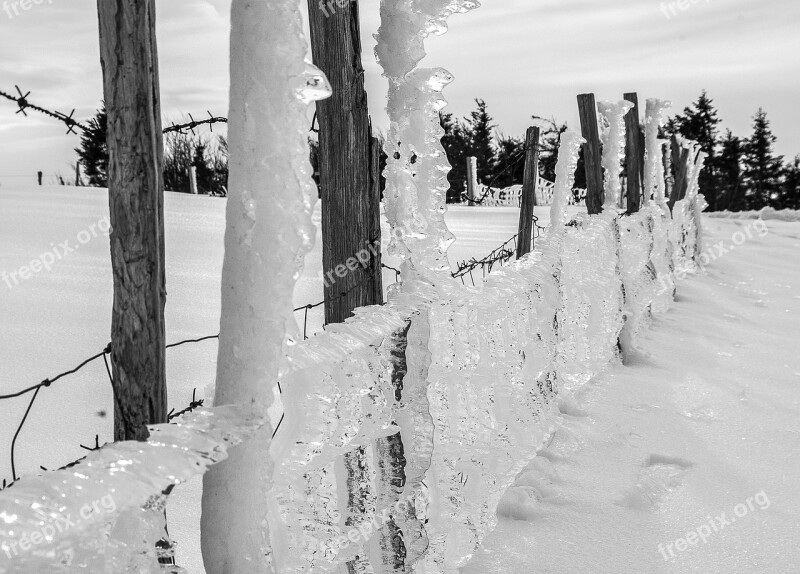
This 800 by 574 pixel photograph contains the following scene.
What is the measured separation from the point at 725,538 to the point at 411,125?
6.65ft

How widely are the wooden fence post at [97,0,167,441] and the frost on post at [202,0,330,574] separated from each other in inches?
9.4

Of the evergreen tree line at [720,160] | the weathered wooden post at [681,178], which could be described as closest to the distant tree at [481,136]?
the evergreen tree line at [720,160]

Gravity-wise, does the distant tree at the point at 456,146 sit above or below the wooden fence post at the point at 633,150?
above

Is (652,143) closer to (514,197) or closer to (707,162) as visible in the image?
(514,197)

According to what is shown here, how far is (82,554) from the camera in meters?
0.92

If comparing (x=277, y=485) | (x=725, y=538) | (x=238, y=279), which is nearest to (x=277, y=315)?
(x=238, y=279)

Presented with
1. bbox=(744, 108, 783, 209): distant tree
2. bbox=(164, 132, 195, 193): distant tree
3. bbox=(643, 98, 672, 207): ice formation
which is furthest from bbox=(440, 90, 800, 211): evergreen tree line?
bbox=(643, 98, 672, 207): ice formation

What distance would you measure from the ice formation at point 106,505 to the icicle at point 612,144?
13.6 feet

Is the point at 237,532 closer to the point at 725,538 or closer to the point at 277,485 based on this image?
the point at 277,485

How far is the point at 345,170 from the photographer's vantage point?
1974 mm

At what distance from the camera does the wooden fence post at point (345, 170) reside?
1914 millimetres

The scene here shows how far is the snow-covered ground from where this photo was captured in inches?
100.0

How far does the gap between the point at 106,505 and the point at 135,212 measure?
2.20ft

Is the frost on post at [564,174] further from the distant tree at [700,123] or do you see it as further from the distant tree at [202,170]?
the distant tree at [700,123]
